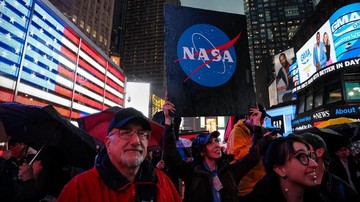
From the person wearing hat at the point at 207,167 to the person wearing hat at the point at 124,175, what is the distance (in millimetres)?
982

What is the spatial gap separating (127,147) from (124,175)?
23cm

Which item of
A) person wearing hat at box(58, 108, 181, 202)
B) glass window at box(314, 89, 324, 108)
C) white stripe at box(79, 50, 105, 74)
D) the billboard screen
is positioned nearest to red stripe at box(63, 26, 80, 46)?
white stripe at box(79, 50, 105, 74)

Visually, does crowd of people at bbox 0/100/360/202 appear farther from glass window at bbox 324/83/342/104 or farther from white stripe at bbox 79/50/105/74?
white stripe at bbox 79/50/105/74

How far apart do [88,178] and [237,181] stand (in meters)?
2.30

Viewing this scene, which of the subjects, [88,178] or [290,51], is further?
[290,51]

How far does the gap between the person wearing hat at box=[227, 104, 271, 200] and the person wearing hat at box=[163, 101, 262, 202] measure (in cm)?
18

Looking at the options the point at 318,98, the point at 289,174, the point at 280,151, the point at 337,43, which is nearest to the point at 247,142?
the point at 280,151

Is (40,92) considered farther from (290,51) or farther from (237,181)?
(290,51)

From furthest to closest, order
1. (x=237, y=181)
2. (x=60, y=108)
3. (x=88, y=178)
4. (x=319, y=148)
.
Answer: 1. (x=60, y=108)
2. (x=237, y=181)
3. (x=319, y=148)
4. (x=88, y=178)

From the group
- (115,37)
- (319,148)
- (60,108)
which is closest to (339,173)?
(319,148)

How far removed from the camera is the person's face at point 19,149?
414 centimetres

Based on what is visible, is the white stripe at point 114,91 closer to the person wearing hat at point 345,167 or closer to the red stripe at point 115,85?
the red stripe at point 115,85

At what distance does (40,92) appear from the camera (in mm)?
33562

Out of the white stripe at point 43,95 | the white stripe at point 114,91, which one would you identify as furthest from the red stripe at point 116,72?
the white stripe at point 43,95
